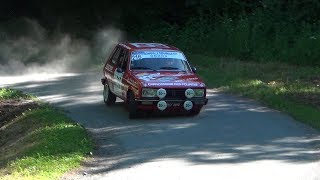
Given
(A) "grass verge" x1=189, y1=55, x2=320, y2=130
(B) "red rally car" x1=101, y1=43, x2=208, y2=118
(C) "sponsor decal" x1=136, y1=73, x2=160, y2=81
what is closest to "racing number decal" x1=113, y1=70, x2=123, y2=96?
(B) "red rally car" x1=101, y1=43, x2=208, y2=118

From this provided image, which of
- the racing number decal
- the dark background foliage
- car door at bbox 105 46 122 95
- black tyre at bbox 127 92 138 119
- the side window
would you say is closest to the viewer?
black tyre at bbox 127 92 138 119

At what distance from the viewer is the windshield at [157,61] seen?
15.1 m

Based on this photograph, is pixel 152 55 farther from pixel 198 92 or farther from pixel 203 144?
pixel 203 144

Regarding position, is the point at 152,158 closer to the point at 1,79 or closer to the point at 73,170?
the point at 73,170

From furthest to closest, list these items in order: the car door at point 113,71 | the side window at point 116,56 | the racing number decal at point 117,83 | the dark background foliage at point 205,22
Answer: the dark background foliage at point 205,22 → the side window at point 116,56 → the car door at point 113,71 → the racing number decal at point 117,83

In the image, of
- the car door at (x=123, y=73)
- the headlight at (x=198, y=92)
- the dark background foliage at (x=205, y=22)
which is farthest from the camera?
the dark background foliage at (x=205, y=22)

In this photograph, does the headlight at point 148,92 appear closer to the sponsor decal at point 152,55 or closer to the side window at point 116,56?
the sponsor decal at point 152,55

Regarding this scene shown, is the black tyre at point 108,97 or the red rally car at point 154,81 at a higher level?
Answer: the red rally car at point 154,81

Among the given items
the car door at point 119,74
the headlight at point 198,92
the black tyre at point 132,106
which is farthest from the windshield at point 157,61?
the headlight at point 198,92

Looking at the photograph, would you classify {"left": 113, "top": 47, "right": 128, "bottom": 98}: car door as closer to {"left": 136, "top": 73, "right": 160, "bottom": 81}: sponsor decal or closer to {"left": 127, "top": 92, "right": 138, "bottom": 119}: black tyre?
{"left": 127, "top": 92, "right": 138, "bottom": 119}: black tyre

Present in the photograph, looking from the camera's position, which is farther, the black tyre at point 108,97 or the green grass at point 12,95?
the green grass at point 12,95

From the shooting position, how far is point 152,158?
1064 centimetres

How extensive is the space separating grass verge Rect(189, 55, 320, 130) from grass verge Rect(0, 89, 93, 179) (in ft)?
16.8

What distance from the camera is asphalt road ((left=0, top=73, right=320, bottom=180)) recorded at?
31.9 feet
